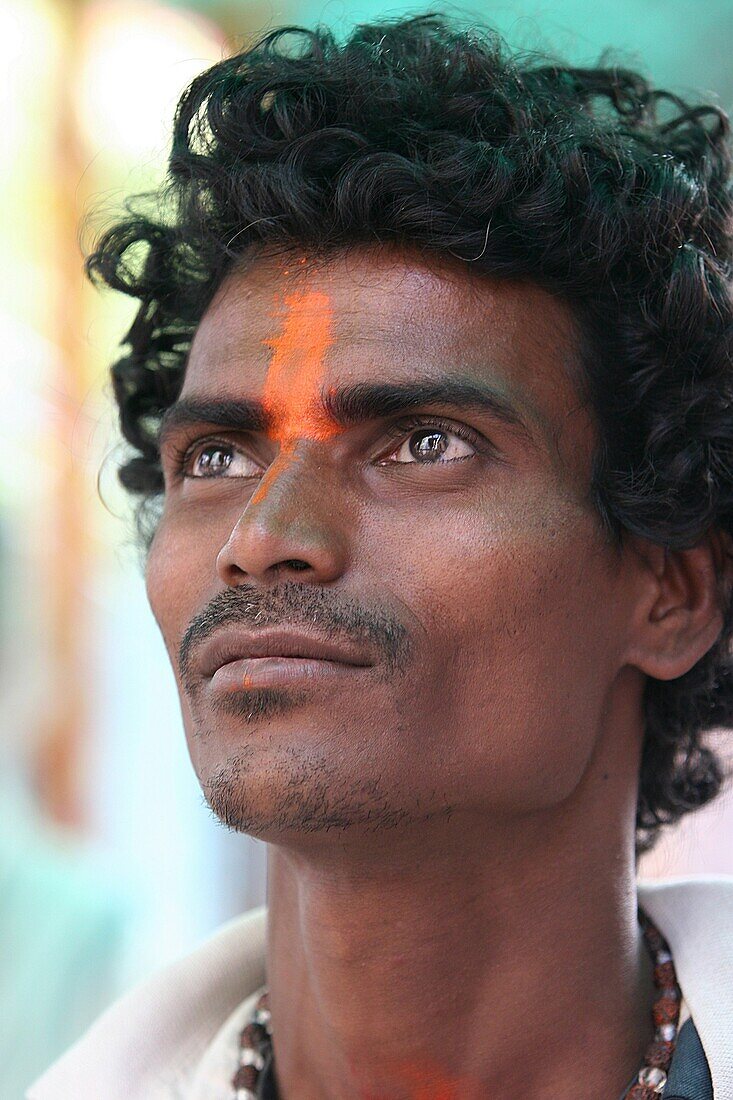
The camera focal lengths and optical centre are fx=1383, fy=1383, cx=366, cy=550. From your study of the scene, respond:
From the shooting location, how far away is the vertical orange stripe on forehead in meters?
2.13

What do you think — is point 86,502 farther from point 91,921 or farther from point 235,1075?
point 235,1075

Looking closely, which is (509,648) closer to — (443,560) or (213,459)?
(443,560)

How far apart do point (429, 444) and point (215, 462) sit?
423mm

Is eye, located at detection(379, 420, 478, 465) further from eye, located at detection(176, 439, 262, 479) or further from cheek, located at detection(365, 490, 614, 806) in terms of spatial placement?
eye, located at detection(176, 439, 262, 479)

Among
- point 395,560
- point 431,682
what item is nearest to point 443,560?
point 395,560

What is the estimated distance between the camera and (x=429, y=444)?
2141 millimetres

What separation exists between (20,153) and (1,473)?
4.04 ft

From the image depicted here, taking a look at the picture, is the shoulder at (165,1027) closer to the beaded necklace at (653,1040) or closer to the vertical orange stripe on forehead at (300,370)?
the beaded necklace at (653,1040)

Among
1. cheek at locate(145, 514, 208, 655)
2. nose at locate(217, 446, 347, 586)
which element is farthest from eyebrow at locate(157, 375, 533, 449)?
cheek at locate(145, 514, 208, 655)

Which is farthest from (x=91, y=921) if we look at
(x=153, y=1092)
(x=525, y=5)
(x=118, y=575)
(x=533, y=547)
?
(x=525, y=5)

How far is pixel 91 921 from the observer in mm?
4441

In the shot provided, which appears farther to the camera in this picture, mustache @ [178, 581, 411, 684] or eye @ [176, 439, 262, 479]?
eye @ [176, 439, 262, 479]

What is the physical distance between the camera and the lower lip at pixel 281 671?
6.40 feet

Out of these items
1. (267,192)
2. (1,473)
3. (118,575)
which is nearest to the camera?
(267,192)
